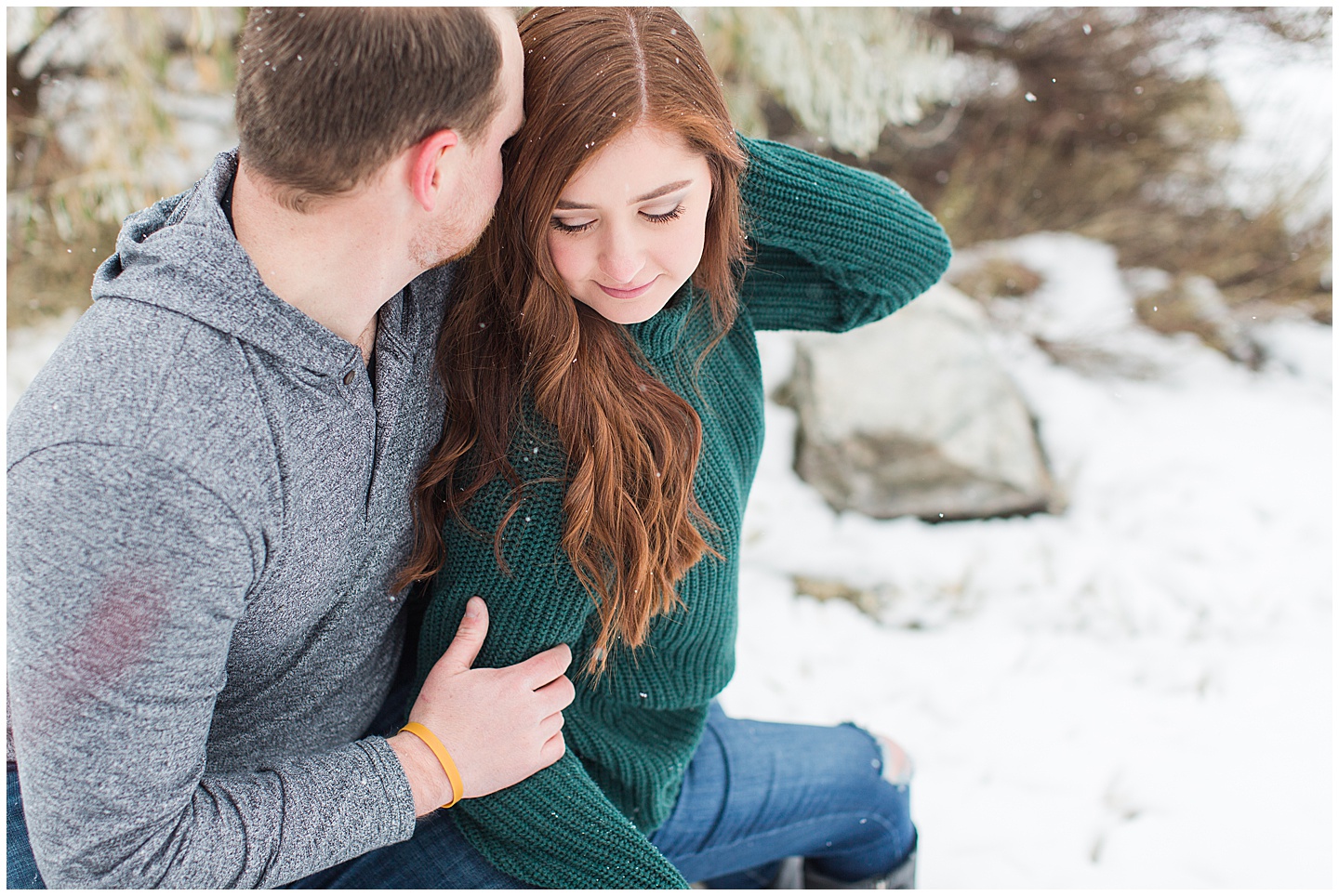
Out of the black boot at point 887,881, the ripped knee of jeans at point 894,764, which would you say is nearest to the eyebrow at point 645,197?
the ripped knee of jeans at point 894,764

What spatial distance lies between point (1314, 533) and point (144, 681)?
3.36 metres

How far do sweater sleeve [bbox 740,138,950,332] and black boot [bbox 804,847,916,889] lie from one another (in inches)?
40.6

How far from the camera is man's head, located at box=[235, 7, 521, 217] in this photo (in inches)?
40.7

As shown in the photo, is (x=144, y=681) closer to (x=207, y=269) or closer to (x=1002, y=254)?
(x=207, y=269)

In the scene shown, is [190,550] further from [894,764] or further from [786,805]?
[894,764]

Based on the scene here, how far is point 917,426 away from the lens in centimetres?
319

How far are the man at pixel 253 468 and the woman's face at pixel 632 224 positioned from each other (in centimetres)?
12

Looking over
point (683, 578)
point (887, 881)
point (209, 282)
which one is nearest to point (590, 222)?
point (209, 282)

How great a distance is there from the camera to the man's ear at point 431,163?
3.58 feet

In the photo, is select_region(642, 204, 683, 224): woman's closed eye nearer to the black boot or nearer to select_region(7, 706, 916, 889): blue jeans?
select_region(7, 706, 916, 889): blue jeans

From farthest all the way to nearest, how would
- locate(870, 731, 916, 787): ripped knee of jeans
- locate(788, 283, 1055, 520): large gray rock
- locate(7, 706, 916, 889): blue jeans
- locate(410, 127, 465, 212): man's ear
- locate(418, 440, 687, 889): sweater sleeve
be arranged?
locate(788, 283, 1055, 520): large gray rock → locate(870, 731, 916, 787): ripped knee of jeans → locate(7, 706, 916, 889): blue jeans → locate(418, 440, 687, 889): sweater sleeve → locate(410, 127, 465, 212): man's ear

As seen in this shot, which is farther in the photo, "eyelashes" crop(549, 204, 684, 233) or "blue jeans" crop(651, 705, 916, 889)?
"blue jeans" crop(651, 705, 916, 889)

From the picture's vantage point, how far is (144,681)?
1.01 m

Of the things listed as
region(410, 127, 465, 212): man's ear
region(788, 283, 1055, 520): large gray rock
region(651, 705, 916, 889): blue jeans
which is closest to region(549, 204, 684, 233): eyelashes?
region(410, 127, 465, 212): man's ear
